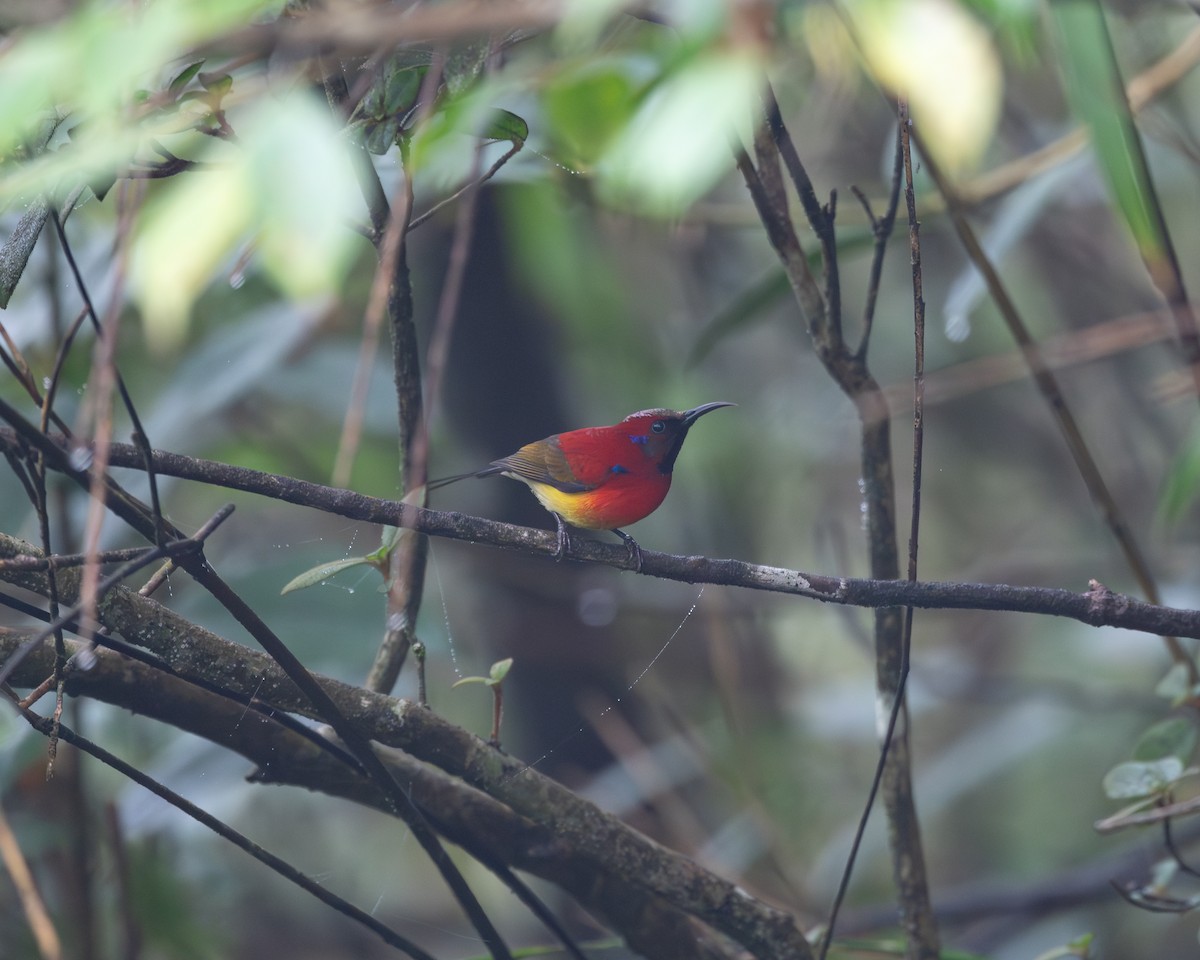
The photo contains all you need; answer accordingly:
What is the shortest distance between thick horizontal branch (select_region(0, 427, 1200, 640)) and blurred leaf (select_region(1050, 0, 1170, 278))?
20.4 inches

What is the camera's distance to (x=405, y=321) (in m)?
2.07

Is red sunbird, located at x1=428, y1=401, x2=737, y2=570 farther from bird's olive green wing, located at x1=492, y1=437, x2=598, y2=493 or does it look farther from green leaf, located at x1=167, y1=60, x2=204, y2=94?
green leaf, located at x1=167, y1=60, x2=204, y2=94

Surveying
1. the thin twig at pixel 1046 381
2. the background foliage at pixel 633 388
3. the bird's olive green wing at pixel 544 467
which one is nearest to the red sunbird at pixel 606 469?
the bird's olive green wing at pixel 544 467

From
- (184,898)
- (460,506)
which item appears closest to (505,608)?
(460,506)

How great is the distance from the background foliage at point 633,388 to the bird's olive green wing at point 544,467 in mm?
565

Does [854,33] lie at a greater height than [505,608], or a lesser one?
lesser

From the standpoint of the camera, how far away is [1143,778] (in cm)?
204

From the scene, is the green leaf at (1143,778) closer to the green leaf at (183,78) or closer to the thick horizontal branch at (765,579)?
the thick horizontal branch at (765,579)

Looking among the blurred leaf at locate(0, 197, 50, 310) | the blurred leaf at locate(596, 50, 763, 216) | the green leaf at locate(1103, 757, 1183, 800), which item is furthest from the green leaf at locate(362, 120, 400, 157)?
the green leaf at locate(1103, 757, 1183, 800)

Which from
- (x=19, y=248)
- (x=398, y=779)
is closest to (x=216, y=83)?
(x=19, y=248)

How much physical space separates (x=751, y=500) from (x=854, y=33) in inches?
188

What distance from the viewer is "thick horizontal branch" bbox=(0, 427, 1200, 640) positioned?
158 centimetres

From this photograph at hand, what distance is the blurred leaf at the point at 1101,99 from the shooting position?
56.2 inches

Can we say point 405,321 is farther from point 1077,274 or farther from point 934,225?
point 1077,274
